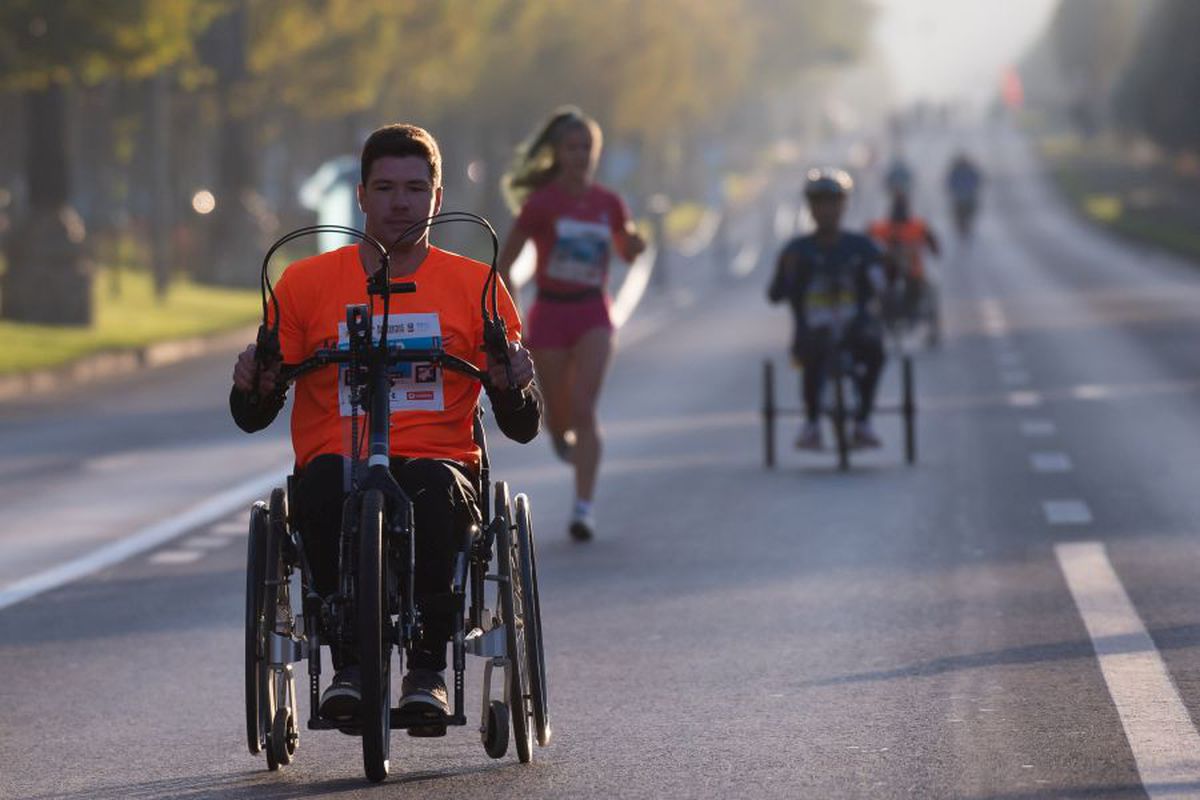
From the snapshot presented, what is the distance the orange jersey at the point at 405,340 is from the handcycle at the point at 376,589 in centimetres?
7

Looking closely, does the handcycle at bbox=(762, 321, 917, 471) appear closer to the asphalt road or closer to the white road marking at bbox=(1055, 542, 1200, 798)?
the asphalt road

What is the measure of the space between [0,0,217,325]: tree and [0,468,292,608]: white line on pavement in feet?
49.7

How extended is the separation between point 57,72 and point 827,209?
17552mm

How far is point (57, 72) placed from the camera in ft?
106

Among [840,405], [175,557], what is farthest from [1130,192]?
[175,557]

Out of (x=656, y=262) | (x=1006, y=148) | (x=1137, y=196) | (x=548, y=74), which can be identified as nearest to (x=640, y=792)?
(x=656, y=262)

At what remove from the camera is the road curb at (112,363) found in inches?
988

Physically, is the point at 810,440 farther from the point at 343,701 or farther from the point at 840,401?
the point at 343,701

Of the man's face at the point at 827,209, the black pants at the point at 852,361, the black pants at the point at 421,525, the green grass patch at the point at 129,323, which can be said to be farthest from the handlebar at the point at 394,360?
the green grass patch at the point at 129,323

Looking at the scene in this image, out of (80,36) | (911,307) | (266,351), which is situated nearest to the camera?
(266,351)

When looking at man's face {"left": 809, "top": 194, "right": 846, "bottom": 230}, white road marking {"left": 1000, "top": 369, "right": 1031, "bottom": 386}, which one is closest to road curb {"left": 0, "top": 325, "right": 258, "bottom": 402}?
white road marking {"left": 1000, "top": 369, "right": 1031, "bottom": 386}

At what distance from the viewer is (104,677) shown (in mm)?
9195

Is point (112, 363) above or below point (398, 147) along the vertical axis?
below

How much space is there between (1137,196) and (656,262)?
5155 centimetres
